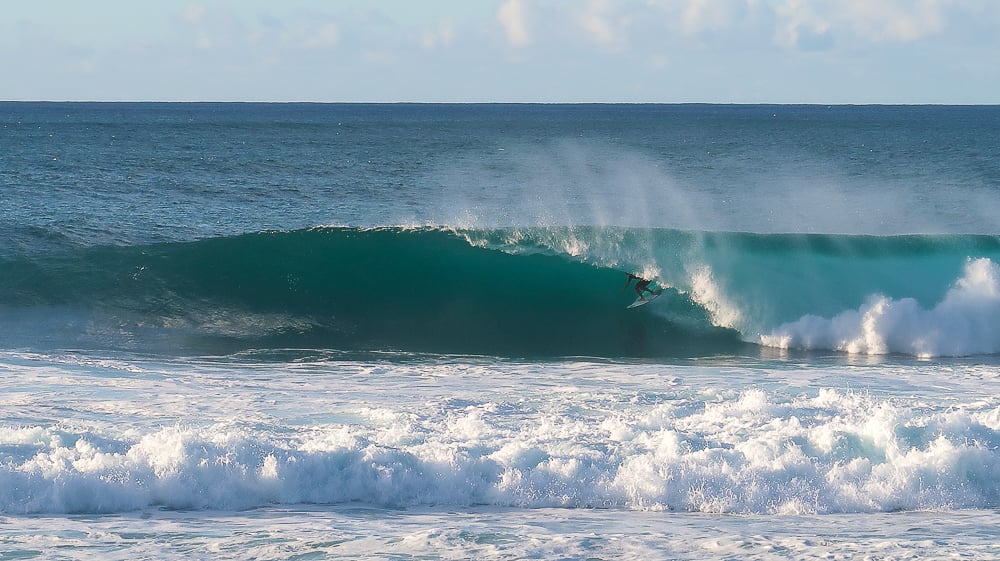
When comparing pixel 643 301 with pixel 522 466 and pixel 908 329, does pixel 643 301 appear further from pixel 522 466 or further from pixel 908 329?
pixel 522 466

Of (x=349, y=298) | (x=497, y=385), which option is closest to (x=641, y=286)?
(x=349, y=298)

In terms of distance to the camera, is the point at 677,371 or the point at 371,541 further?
the point at 677,371

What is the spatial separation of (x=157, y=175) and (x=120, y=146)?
2196 cm

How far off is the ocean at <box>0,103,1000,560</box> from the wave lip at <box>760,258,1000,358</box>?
0.04m

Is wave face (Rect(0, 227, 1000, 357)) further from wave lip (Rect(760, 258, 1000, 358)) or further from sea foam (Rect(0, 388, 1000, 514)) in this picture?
sea foam (Rect(0, 388, 1000, 514))

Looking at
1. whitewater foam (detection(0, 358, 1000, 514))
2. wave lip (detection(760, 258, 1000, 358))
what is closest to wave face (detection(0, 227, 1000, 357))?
wave lip (detection(760, 258, 1000, 358))

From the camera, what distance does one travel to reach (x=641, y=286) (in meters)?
15.6

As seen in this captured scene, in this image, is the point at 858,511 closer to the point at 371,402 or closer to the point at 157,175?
the point at 371,402

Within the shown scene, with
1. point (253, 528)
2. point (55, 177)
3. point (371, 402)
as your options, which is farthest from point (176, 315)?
point (55, 177)

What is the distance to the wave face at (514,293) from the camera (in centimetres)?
1357

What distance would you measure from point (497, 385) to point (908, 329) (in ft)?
19.9

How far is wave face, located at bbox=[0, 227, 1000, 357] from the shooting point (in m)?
13.6

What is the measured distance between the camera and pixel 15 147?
5534 cm

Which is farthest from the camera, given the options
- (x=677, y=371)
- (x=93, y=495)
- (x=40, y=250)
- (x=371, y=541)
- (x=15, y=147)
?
(x=15, y=147)
